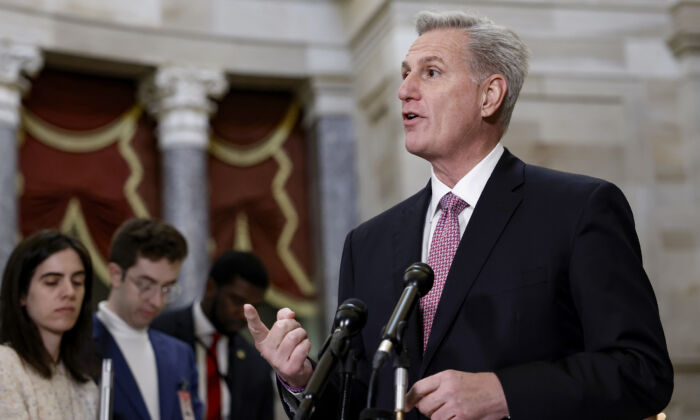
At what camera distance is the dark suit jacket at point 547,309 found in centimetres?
215

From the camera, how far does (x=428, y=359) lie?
231 cm

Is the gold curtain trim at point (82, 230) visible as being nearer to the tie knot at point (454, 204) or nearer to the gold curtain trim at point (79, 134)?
the gold curtain trim at point (79, 134)

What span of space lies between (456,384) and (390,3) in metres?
6.25

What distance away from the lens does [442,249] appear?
2537 mm

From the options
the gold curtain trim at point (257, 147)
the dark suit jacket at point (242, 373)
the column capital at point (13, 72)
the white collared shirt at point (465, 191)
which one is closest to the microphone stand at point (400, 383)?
the white collared shirt at point (465, 191)

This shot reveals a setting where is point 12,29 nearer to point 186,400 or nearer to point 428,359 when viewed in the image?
point 186,400

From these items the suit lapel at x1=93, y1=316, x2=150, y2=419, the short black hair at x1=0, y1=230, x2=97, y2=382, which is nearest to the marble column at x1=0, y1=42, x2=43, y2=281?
the suit lapel at x1=93, y1=316, x2=150, y2=419

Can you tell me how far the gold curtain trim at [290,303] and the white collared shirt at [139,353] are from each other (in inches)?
169

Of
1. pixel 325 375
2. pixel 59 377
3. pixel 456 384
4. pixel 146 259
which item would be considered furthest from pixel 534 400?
pixel 146 259

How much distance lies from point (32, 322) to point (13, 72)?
4452 millimetres

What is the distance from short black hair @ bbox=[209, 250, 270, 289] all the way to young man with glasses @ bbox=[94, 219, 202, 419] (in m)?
0.42

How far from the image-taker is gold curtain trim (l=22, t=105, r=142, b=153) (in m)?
8.42

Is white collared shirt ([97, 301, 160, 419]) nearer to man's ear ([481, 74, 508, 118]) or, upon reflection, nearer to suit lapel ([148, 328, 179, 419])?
suit lapel ([148, 328, 179, 419])

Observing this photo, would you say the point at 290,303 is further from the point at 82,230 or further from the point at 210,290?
the point at 210,290
